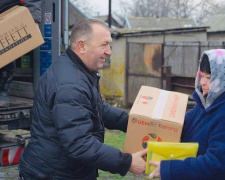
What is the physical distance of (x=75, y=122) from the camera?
2215 millimetres

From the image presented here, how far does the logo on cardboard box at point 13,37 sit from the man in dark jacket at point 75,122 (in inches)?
40.2

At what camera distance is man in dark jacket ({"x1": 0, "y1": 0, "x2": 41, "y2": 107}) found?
3.61m

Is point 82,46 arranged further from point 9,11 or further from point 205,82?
point 9,11

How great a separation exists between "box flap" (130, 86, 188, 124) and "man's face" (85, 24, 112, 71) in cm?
39

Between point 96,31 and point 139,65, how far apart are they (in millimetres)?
9007

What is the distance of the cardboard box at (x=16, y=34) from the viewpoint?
131 inches

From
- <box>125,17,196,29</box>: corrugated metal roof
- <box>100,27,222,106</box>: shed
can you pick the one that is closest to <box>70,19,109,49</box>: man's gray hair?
<box>100,27,222,106</box>: shed

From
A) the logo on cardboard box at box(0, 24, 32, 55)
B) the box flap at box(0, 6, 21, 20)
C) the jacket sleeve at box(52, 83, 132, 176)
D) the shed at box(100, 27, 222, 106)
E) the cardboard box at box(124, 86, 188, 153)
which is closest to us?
the jacket sleeve at box(52, 83, 132, 176)

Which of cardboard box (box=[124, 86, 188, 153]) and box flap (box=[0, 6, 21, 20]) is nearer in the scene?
cardboard box (box=[124, 86, 188, 153])

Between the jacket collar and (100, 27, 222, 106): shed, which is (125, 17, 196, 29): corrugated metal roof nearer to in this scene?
(100, 27, 222, 106): shed

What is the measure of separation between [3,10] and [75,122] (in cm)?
185

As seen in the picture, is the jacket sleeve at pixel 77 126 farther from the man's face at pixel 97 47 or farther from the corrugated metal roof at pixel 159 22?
the corrugated metal roof at pixel 159 22

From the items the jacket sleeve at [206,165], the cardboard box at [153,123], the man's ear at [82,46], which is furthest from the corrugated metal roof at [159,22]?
the jacket sleeve at [206,165]

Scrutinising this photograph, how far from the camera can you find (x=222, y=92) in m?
2.16
